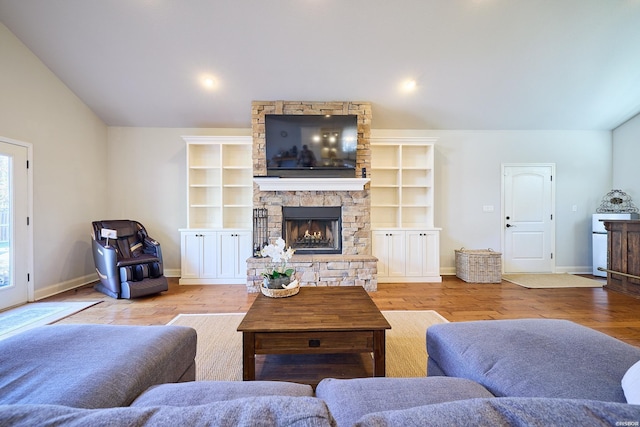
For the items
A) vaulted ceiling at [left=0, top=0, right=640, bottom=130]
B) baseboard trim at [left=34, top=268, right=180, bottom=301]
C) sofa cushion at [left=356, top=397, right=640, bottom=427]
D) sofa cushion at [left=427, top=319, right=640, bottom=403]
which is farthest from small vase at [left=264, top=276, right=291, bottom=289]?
baseboard trim at [left=34, top=268, right=180, bottom=301]

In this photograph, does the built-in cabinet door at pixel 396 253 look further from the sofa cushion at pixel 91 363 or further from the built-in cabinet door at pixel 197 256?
the sofa cushion at pixel 91 363

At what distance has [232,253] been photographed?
4477 millimetres

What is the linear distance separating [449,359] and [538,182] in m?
5.22

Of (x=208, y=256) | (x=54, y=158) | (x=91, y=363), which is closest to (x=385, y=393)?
(x=91, y=363)

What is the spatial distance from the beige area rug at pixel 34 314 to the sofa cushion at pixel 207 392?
9.43 ft

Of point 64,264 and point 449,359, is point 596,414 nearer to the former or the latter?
point 449,359

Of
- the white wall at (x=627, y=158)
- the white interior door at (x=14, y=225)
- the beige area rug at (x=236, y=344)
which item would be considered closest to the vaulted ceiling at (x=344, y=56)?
the white wall at (x=627, y=158)

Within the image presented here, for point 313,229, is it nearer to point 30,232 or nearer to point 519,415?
point 30,232

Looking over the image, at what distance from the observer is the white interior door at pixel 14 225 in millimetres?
3357

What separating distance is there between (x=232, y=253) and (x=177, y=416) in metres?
4.14

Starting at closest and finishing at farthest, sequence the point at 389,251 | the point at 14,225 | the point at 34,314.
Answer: the point at 34,314, the point at 14,225, the point at 389,251

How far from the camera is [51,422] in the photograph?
0.48 m

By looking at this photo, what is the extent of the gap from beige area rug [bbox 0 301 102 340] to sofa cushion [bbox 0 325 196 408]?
6.83 feet

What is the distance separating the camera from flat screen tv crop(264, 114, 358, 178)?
423cm
